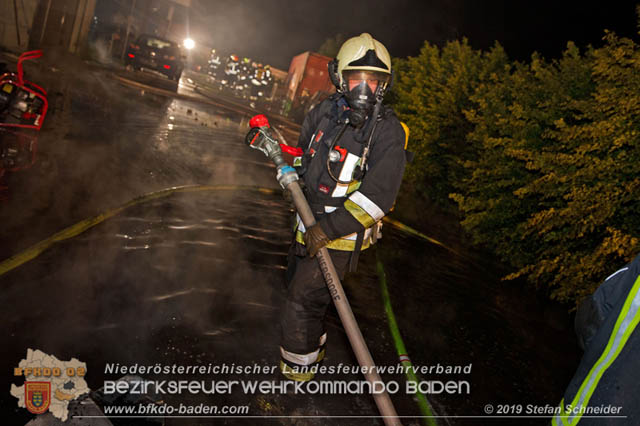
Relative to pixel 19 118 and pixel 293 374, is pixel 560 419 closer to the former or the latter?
pixel 293 374

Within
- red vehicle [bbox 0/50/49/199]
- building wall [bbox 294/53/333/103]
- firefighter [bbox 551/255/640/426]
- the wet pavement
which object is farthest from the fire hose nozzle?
building wall [bbox 294/53/333/103]

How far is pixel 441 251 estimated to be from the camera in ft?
22.0

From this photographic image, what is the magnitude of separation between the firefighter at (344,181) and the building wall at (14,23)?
13985mm

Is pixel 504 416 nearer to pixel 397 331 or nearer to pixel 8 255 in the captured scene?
pixel 397 331

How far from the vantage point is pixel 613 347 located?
1567mm

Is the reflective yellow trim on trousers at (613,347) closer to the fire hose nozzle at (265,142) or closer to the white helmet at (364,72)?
the white helmet at (364,72)

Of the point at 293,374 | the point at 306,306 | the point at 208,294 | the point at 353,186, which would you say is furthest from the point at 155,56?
the point at 293,374

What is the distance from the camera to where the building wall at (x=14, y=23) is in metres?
12.0

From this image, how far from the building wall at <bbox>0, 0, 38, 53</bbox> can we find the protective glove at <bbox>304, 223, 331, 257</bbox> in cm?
1433

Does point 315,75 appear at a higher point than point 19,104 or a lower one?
higher

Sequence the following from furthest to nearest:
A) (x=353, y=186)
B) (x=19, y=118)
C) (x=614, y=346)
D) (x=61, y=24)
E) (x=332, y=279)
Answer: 1. (x=61, y=24)
2. (x=19, y=118)
3. (x=353, y=186)
4. (x=332, y=279)
5. (x=614, y=346)

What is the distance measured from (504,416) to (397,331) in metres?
1.12

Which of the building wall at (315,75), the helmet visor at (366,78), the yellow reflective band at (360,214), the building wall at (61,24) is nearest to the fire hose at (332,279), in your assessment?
the yellow reflective band at (360,214)

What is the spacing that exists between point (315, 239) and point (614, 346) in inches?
63.5
